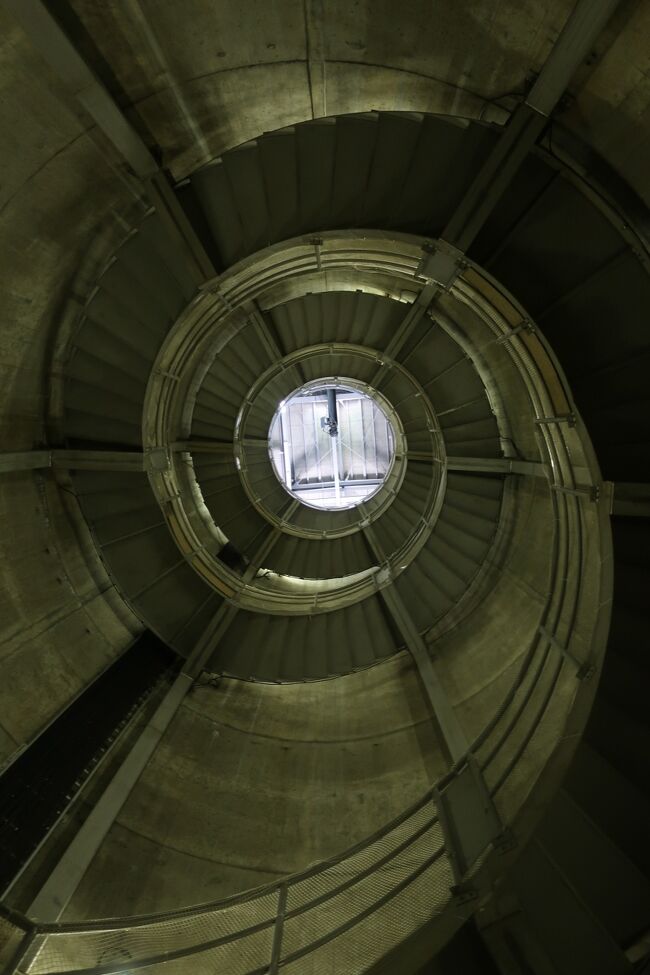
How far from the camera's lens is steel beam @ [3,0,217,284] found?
345 cm

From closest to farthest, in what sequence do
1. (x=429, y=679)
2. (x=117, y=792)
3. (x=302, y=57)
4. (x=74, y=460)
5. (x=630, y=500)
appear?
(x=302, y=57)
(x=630, y=500)
(x=117, y=792)
(x=74, y=460)
(x=429, y=679)

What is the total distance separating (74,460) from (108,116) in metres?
3.59

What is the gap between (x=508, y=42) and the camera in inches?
150

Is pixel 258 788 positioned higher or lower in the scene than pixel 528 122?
higher

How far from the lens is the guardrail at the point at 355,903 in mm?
3135

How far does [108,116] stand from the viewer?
3.98 metres

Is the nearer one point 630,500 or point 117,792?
point 630,500

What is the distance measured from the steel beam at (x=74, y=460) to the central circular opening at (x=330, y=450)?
14409 mm

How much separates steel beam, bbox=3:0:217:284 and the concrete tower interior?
3 cm

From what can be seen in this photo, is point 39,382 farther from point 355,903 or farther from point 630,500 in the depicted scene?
point 630,500

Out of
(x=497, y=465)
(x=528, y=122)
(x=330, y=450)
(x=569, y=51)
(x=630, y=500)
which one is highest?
(x=330, y=450)

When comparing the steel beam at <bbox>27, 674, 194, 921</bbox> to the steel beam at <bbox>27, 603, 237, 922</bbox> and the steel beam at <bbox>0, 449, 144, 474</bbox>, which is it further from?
the steel beam at <bbox>0, 449, 144, 474</bbox>

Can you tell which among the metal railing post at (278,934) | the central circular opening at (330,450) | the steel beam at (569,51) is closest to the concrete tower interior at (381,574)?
the steel beam at (569,51)

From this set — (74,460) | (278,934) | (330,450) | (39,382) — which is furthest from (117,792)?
(330,450)
